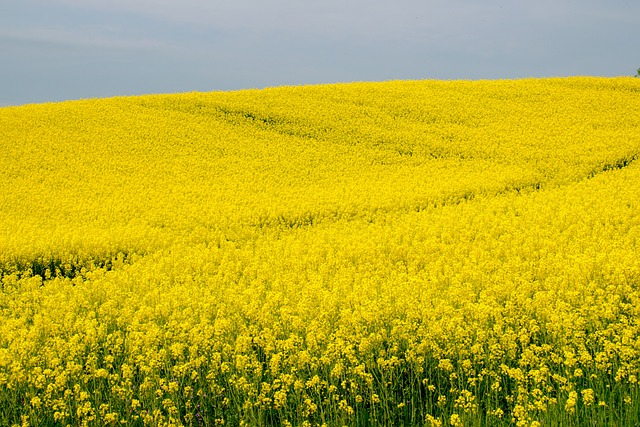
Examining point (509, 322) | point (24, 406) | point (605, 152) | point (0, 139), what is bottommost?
point (24, 406)

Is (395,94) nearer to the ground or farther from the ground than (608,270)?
farther from the ground

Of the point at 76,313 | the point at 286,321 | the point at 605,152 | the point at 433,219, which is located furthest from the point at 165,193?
the point at 605,152

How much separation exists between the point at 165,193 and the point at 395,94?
63.1 ft

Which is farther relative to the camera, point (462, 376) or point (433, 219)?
point (433, 219)

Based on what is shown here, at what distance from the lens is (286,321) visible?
8258 millimetres

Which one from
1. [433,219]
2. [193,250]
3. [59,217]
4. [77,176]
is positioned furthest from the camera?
[77,176]

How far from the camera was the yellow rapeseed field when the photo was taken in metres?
6.86

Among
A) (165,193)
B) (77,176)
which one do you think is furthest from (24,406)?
(77,176)

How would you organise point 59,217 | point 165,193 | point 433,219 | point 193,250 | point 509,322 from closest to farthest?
point 509,322
point 193,250
point 433,219
point 59,217
point 165,193

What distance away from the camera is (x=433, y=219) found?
1605cm

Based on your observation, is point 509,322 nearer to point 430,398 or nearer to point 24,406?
point 430,398

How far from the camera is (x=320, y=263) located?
12195 millimetres

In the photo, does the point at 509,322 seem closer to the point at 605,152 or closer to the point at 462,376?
the point at 462,376

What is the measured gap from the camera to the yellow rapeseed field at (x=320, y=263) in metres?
6.86
